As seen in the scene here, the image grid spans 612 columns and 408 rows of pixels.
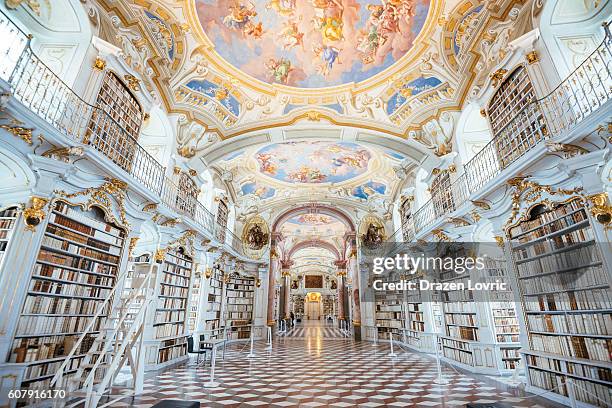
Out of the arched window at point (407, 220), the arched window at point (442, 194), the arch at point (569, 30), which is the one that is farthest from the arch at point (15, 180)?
the arched window at point (407, 220)

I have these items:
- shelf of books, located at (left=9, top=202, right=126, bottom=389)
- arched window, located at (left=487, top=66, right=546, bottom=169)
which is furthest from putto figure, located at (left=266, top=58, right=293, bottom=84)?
shelf of books, located at (left=9, top=202, right=126, bottom=389)

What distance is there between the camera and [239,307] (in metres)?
14.1

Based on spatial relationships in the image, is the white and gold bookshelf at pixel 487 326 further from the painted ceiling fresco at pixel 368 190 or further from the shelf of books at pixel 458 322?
the painted ceiling fresco at pixel 368 190

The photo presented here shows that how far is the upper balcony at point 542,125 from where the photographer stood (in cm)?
409

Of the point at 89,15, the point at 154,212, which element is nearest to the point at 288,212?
the point at 154,212

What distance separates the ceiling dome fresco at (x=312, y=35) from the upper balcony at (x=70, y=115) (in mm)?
3191

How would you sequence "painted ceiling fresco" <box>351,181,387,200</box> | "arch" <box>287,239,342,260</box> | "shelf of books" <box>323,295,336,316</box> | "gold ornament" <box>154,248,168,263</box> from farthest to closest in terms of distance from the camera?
1. "shelf of books" <box>323,295,336,316</box>
2. "arch" <box>287,239,342,260</box>
3. "painted ceiling fresco" <box>351,181,387,200</box>
4. "gold ornament" <box>154,248,168,263</box>

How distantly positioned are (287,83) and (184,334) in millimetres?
7747

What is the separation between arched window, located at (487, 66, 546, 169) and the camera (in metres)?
5.26

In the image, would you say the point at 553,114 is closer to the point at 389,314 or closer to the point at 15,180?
the point at 15,180

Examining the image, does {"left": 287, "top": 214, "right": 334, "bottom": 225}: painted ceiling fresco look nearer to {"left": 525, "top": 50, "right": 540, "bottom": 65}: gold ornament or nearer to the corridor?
the corridor

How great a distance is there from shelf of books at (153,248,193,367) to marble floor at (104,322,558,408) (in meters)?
0.64

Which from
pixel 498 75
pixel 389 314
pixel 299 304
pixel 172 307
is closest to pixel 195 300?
pixel 172 307

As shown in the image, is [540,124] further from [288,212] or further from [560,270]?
[288,212]
